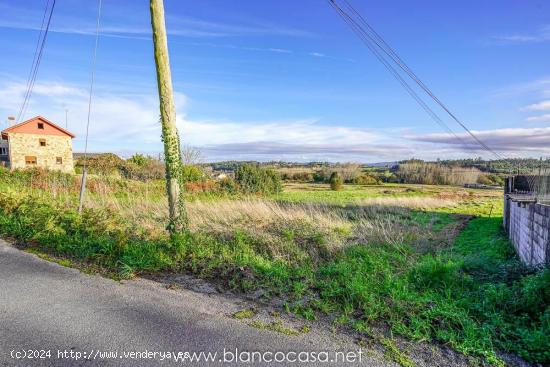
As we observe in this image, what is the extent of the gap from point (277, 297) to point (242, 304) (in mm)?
489

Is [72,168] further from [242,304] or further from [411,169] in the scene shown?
[411,169]

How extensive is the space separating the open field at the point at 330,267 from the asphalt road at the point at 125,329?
0.55 metres

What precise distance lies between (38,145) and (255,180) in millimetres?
25574

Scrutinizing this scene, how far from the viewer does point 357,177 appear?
59594 millimetres

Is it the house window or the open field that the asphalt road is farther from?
the house window

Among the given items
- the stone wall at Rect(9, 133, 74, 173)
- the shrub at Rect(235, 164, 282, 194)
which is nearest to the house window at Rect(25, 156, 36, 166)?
the stone wall at Rect(9, 133, 74, 173)

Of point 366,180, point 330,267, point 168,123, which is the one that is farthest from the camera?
point 366,180

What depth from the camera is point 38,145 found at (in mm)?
33875

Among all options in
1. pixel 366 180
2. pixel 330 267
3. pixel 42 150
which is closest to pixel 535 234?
pixel 330 267

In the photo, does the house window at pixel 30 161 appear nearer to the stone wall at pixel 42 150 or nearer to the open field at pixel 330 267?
the stone wall at pixel 42 150

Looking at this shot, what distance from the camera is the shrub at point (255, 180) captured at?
25062mm

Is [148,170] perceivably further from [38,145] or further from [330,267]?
[38,145]

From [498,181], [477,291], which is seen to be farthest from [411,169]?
[477,291]

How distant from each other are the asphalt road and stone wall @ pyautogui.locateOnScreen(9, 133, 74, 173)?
114 ft
